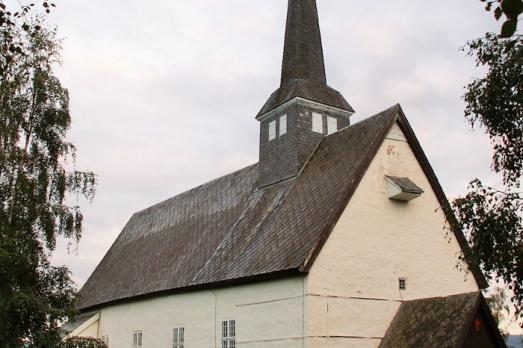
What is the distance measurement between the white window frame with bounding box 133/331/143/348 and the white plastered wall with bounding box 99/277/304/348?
0.18 metres

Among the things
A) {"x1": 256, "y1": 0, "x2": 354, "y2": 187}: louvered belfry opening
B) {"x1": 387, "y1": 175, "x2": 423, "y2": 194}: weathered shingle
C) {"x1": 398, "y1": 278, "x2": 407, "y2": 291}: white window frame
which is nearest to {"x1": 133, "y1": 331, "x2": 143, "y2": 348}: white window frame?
{"x1": 256, "y1": 0, "x2": 354, "y2": 187}: louvered belfry opening

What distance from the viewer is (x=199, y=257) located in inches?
969

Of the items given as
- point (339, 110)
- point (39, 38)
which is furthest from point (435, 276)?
point (39, 38)

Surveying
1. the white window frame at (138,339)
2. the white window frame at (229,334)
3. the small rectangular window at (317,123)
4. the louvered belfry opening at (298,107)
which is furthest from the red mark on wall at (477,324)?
the white window frame at (138,339)

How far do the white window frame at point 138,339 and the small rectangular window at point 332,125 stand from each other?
11.4m

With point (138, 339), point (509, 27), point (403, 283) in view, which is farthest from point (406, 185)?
point (509, 27)

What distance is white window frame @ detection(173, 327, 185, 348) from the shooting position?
76.2ft

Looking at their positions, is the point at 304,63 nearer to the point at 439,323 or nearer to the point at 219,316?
the point at 219,316

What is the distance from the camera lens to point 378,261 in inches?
760

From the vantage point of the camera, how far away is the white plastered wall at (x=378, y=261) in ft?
59.0

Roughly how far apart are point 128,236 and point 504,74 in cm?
2659

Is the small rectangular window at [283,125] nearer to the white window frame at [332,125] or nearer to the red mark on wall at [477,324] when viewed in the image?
the white window frame at [332,125]

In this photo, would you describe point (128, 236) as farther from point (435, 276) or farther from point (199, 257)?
point (435, 276)

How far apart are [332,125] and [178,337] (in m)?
10.3
